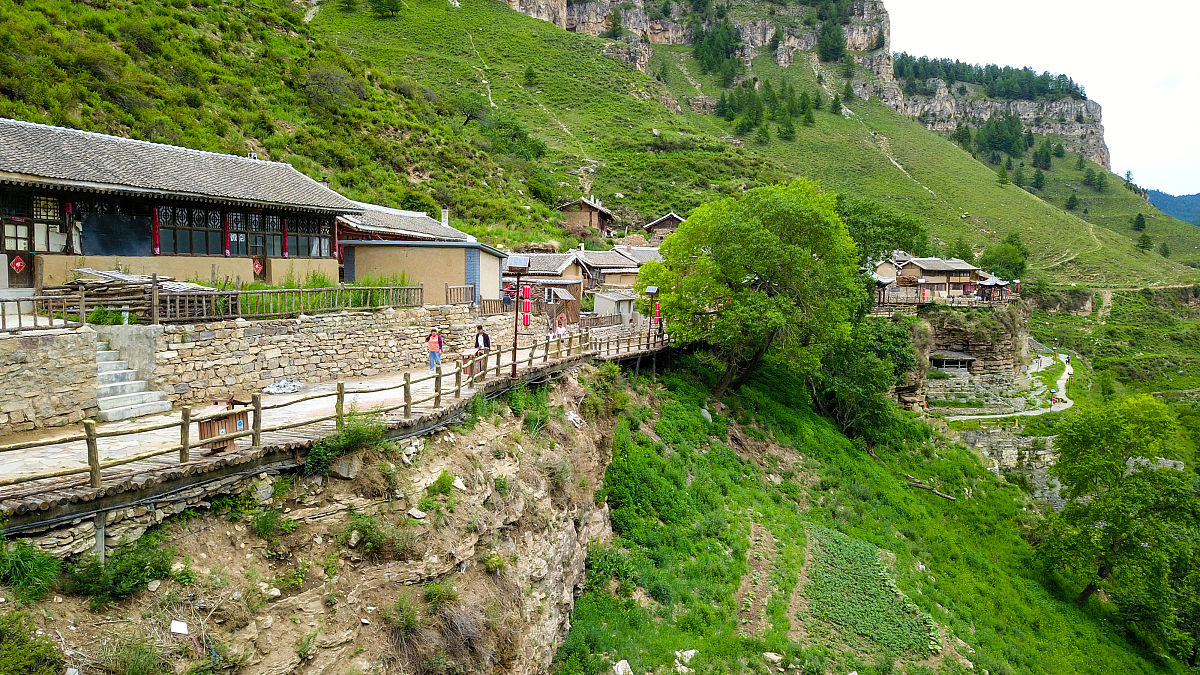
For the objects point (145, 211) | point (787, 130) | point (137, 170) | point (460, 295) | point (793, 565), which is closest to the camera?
point (137, 170)

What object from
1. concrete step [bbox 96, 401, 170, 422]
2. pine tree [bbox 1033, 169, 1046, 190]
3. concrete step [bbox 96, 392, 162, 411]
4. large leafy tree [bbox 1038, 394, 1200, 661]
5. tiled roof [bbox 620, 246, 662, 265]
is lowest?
large leafy tree [bbox 1038, 394, 1200, 661]

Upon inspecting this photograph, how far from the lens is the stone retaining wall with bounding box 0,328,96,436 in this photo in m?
10.9

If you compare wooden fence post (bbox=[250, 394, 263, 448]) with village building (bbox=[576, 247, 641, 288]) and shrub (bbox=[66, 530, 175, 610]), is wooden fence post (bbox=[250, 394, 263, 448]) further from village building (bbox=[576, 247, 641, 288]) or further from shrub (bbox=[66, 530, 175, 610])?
village building (bbox=[576, 247, 641, 288])

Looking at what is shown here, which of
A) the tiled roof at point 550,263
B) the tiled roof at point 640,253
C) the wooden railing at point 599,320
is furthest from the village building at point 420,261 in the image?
the tiled roof at point 640,253

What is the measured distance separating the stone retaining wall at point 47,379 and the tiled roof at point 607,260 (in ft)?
105

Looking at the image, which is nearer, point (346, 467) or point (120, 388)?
point (346, 467)

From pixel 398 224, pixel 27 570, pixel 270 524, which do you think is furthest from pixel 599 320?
pixel 27 570

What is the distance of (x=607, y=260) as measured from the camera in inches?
1784

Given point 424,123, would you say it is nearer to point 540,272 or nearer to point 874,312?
point 540,272

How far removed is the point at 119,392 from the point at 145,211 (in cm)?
841

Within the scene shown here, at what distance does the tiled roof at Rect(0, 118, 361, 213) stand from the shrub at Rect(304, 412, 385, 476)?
11634 millimetres

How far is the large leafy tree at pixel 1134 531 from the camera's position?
Answer: 2520 cm

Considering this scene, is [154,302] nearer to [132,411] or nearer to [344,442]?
[132,411]

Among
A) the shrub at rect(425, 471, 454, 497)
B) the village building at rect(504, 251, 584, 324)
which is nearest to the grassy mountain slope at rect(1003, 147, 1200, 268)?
the village building at rect(504, 251, 584, 324)
